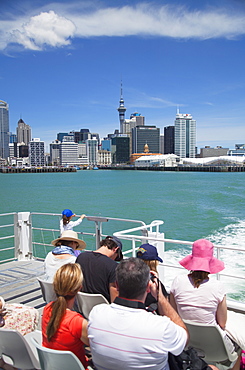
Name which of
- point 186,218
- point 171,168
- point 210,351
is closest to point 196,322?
point 210,351

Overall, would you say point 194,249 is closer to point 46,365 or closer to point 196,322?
point 196,322

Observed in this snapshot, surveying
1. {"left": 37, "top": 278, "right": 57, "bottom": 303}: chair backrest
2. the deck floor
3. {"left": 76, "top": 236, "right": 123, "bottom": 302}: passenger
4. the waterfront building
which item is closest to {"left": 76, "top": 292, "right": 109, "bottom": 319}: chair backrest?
{"left": 76, "top": 236, "right": 123, "bottom": 302}: passenger

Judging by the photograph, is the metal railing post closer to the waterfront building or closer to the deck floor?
the deck floor

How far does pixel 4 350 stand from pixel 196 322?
1413 mm

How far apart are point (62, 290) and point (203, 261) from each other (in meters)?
1.15

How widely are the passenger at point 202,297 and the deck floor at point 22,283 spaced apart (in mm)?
2457

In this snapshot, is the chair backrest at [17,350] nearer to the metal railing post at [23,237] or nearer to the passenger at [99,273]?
the passenger at [99,273]

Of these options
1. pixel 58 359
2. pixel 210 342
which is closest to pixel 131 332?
pixel 58 359

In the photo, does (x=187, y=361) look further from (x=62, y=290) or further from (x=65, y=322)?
(x=62, y=290)

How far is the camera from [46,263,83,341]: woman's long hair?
88.6 inches

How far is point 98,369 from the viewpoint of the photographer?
2.11 metres

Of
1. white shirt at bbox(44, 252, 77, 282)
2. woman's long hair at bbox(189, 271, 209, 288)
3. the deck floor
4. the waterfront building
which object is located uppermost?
the waterfront building

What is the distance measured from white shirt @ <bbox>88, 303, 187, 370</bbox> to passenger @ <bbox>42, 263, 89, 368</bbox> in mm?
259

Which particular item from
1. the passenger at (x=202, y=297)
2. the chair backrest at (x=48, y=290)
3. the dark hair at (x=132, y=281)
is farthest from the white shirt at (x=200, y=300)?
the chair backrest at (x=48, y=290)
